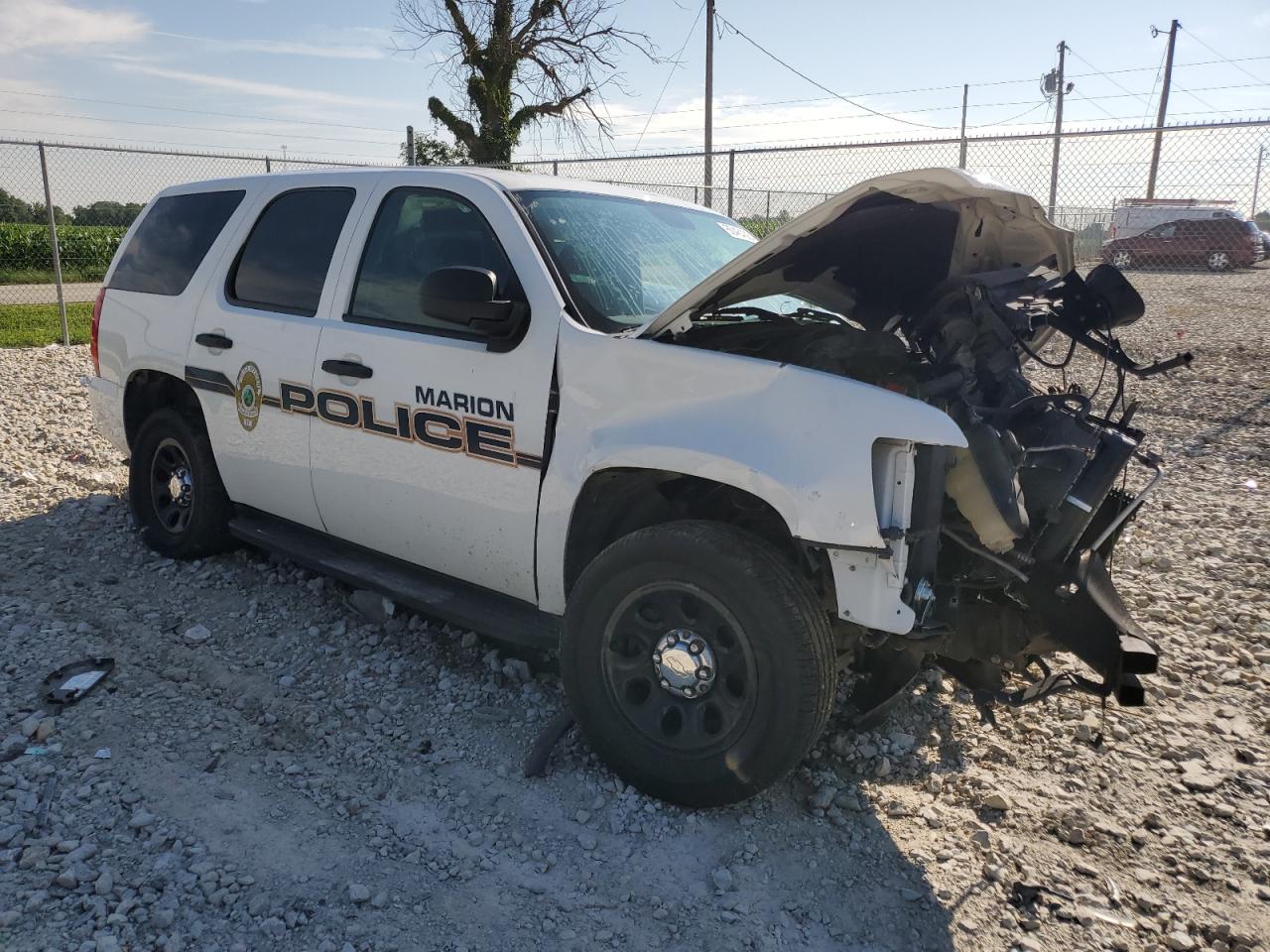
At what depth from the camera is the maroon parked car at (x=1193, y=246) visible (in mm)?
16031

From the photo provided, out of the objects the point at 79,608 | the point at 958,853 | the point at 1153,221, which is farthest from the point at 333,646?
the point at 1153,221

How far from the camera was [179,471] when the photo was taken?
5.13 m

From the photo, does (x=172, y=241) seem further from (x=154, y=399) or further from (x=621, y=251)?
(x=621, y=251)

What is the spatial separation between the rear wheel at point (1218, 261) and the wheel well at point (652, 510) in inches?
772

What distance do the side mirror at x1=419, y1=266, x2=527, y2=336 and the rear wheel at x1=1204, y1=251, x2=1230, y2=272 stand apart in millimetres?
19818

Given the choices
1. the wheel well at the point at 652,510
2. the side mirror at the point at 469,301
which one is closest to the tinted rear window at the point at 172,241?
the side mirror at the point at 469,301

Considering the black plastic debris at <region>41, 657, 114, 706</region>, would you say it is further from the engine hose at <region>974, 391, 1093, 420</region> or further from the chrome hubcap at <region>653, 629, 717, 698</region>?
the engine hose at <region>974, 391, 1093, 420</region>

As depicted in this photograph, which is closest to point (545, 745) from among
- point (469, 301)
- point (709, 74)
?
point (469, 301)

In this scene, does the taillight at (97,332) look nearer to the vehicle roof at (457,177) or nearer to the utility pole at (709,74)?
the vehicle roof at (457,177)

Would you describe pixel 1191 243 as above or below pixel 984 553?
above

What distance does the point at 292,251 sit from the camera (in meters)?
4.43

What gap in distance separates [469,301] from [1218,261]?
70.1 ft

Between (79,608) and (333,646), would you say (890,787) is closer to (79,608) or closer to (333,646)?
(333,646)

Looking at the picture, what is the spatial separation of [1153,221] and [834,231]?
1417 centimetres
